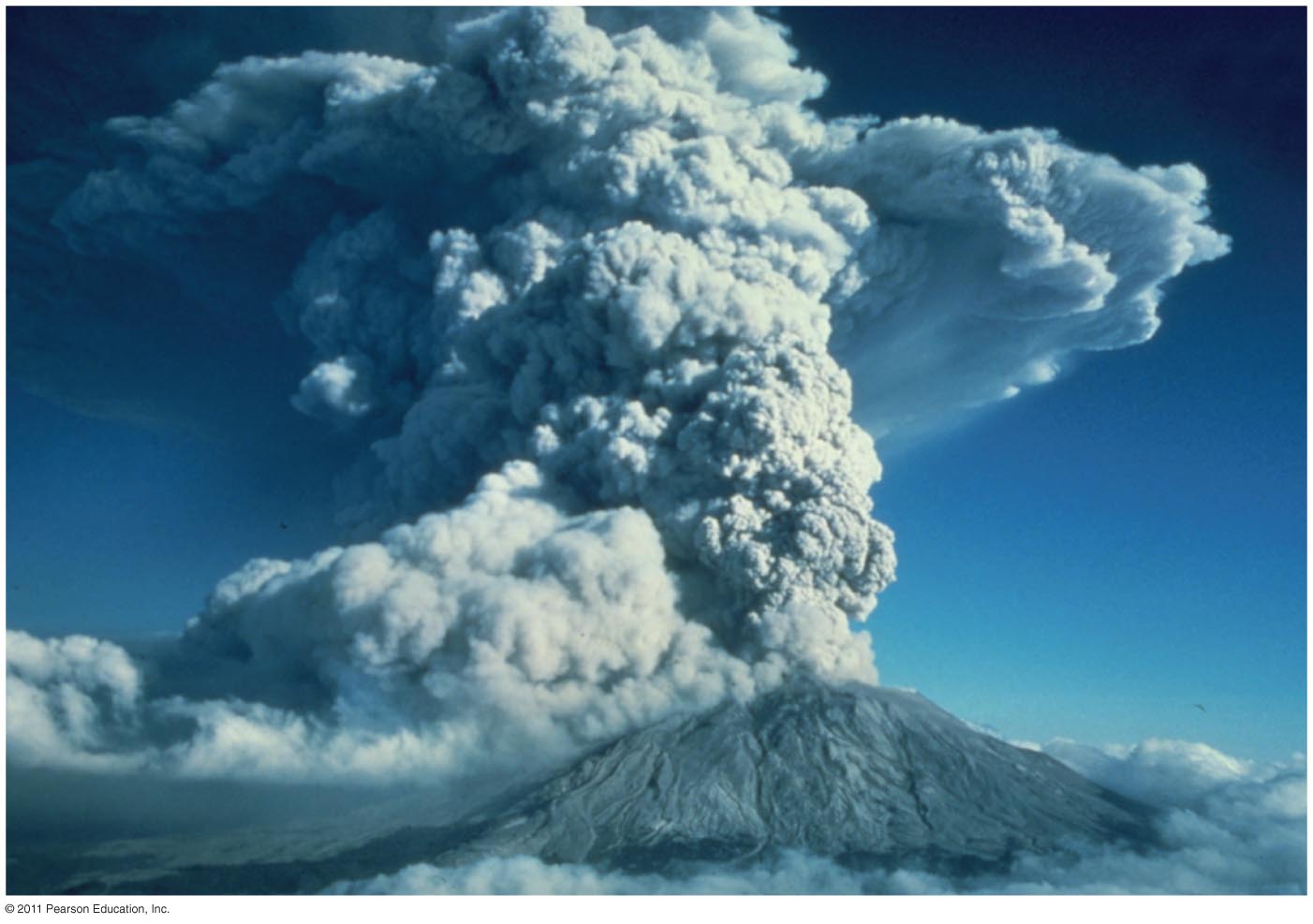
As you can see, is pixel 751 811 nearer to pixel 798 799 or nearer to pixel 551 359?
pixel 798 799

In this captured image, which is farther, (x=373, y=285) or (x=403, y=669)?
(x=373, y=285)

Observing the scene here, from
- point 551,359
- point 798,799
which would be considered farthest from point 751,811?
point 551,359

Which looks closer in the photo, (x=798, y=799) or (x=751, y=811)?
(x=751, y=811)

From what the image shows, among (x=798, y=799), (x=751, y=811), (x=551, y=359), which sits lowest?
(x=751, y=811)

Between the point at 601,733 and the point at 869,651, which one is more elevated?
the point at 869,651

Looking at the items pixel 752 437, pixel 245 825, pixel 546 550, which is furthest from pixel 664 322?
pixel 245 825

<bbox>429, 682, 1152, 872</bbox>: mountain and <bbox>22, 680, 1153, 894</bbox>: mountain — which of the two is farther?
<bbox>429, 682, 1152, 872</bbox>: mountain

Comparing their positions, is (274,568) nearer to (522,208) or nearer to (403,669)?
(403,669)

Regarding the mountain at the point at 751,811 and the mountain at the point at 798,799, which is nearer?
the mountain at the point at 751,811
